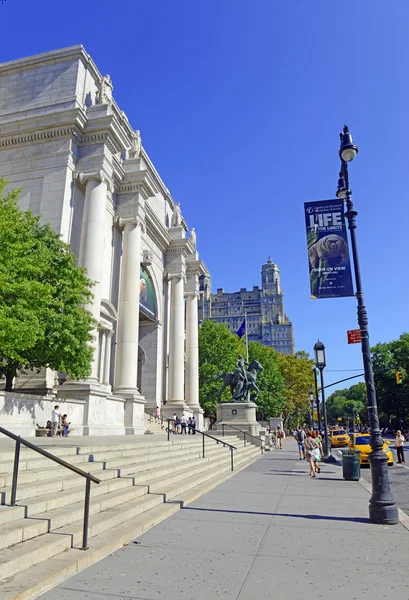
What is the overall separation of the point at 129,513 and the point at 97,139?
2441cm

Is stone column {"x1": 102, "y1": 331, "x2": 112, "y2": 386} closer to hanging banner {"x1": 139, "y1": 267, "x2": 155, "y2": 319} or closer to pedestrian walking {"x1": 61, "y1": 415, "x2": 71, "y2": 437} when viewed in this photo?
hanging banner {"x1": 139, "y1": 267, "x2": 155, "y2": 319}

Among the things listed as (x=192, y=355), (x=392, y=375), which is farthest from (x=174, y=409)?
(x=392, y=375)

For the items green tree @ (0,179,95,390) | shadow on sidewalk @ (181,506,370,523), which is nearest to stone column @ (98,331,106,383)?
green tree @ (0,179,95,390)

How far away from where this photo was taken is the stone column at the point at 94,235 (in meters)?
23.8

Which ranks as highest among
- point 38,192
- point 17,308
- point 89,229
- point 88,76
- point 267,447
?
point 88,76

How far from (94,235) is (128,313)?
6.17 metres

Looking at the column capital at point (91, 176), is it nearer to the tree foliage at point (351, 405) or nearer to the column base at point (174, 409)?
the column base at point (174, 409)

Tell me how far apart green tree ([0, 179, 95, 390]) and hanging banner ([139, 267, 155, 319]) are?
14135mm

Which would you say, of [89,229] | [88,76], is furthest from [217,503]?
[88,76]

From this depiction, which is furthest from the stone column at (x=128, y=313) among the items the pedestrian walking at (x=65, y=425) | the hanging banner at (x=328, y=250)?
the hanging banner at (x=328, y=250)

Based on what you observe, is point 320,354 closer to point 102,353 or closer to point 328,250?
point 328,250

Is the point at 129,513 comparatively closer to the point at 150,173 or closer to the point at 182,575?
the point at 182,575

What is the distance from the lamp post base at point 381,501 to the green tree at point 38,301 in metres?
11.8

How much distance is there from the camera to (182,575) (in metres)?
5.19
